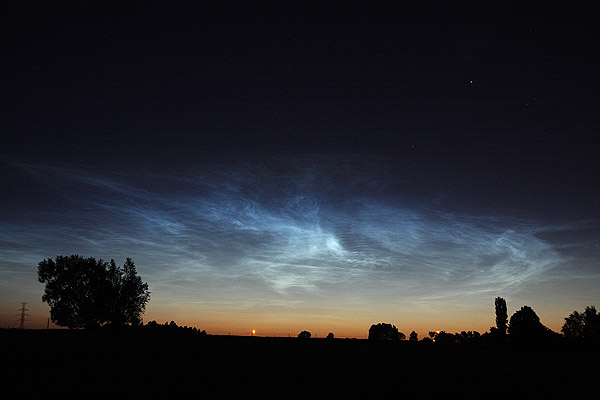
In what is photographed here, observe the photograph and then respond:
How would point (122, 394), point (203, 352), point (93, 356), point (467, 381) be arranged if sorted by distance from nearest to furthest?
1. point (122, 394)
2. point (467, 381)
3. point (93, 356)
4. point (203, 352)

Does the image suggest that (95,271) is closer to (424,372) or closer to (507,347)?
(424,372)

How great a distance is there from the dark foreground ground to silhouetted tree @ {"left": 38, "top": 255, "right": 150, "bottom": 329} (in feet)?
78.6

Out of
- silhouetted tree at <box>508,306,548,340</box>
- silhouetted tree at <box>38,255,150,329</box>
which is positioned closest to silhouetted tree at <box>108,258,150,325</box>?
silhouetted tree at <box>38,255,150,329</box>

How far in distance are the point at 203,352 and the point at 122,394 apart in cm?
993

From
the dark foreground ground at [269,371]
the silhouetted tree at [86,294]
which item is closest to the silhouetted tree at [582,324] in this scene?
the dark foreground ground at [269,371]

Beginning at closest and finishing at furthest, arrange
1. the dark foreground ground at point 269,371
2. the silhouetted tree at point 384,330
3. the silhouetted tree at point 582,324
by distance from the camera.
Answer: the dark foreground ground at point 269,371
the silhouetted tree at point 582,324
the silhouetted tree at point 384,330

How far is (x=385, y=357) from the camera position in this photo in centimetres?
2620

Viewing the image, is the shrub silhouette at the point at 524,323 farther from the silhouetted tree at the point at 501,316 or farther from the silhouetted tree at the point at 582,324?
the silhouetted tree at the point at 582,324

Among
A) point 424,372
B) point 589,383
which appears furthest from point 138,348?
point 589,383

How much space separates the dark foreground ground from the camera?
53.7 ft

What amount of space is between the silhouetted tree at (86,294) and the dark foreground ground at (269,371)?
23967mm

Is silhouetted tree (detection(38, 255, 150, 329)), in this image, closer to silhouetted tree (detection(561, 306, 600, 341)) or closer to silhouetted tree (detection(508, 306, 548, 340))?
silhouetted tree (detection(508, 306, 548, 340))

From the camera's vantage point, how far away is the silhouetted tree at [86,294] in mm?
50656

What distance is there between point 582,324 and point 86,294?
126587 millimetres
